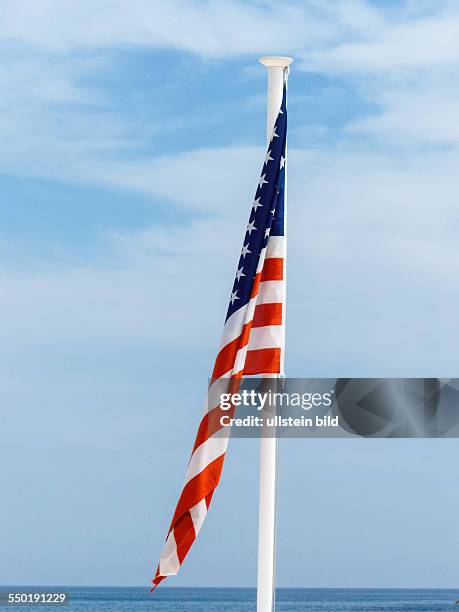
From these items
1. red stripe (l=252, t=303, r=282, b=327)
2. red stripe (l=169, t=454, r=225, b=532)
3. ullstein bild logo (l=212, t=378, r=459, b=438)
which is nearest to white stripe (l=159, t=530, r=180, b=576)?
red stripe (l=169, t=454, r=225, b=532)

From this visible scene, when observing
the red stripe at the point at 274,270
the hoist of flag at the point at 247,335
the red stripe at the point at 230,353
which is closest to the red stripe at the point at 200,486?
the hoist of flag at the point at 247,335

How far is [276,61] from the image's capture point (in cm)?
1095

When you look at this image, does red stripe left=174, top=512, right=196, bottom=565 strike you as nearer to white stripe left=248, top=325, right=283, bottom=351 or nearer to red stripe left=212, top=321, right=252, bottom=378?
red stripe left=212, top=321, right=252, bottom=378

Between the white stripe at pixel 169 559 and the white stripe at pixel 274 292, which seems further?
the white stripe at pixel 274 292

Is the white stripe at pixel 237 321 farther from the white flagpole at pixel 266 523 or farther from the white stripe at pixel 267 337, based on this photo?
the white flagpole at pixel 266 523

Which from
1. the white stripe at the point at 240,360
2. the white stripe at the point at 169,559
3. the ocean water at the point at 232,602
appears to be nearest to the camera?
the white stripe at the point at 169,559

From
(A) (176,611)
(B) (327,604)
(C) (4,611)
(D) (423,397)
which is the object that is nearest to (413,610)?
(B) (327,604)

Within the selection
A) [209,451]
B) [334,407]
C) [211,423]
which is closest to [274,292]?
[211,423]

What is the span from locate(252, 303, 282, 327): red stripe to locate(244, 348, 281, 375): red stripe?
9.9 inches

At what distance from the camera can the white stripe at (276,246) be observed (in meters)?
10.9

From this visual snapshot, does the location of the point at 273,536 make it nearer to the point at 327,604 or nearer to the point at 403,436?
the point at 403,436

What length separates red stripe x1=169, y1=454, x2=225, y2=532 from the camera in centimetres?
1053

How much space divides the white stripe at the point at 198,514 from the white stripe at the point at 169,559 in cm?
22

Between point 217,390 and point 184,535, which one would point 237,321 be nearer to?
point 217,390
